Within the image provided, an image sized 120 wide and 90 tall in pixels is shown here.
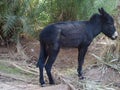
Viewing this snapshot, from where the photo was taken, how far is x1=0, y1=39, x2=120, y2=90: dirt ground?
5.90m

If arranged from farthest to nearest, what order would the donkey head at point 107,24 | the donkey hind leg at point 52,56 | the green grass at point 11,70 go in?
the green grass at point 11,70
the donkey head at point 107,24
the donkey hind leg at point 52,56

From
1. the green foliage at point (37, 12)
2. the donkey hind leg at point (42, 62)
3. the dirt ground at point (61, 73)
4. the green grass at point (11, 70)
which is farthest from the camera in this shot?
the green foliage at point (37, 12)

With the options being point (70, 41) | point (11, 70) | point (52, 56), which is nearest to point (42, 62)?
point (52, 56)

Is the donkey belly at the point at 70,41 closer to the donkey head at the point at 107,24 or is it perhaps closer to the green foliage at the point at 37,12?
the donkey head at the point at 107,24

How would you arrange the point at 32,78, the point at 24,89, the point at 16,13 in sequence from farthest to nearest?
the point at 16,13, the point at 32,78, the point at 24,89

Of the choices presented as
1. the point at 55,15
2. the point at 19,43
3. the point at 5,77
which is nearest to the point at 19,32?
the point at 19,43

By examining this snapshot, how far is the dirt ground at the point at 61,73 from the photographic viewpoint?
5.90 meters

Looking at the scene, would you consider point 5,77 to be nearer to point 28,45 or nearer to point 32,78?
point 32,78

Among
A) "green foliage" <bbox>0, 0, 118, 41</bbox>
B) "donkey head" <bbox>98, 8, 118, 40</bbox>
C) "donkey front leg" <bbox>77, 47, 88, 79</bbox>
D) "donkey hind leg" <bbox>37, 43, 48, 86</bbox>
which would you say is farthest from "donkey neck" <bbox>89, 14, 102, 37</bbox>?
"green foliage" <bbox>0, 0, 118, 41</bbox>

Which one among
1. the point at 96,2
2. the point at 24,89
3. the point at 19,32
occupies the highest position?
the point at 96,2

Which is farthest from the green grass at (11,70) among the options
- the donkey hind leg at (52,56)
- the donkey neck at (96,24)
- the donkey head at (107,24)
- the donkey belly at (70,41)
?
the donkey head at (107,24)

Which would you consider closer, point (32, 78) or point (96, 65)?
point (32, 78)

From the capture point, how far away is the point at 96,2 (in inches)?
291

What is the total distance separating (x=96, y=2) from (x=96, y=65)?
146 centimetres
